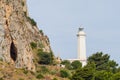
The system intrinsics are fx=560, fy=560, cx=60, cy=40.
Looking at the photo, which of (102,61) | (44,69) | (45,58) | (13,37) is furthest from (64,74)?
(102,61)

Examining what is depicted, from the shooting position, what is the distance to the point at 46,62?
93938 millimetres

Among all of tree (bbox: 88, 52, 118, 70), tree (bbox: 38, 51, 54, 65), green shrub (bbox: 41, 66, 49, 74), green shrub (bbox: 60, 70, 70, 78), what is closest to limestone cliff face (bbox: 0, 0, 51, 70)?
green shrub (bbox: 41, 66, 49, 74)

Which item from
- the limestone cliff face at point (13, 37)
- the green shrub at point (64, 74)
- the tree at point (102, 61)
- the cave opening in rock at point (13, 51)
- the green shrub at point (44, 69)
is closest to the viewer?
the limestone cliff face at point (13, 37)

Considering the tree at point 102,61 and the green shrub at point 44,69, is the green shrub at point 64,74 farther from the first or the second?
the tree at point 102,61

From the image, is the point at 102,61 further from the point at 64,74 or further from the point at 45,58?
the point at 64,74

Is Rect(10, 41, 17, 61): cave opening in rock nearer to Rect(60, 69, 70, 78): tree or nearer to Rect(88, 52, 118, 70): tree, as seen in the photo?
Rect(60, 69, 70, 78): tree

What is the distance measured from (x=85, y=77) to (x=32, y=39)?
33.0 meters

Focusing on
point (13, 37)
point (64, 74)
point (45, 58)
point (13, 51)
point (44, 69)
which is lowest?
point (64, 74)

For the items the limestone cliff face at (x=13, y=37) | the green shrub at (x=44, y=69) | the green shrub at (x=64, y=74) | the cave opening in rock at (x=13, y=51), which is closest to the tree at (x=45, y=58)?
the green shrub at (x=44, y=69)

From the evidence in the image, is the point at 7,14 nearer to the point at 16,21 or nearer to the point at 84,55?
the point at 16,21

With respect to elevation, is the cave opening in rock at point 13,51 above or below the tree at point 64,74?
above

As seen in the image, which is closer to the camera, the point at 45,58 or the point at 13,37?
the point at 13,37

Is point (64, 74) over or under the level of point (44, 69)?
under

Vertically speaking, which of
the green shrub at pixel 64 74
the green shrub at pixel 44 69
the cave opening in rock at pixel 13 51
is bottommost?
the green shrub at pixel 64 74
